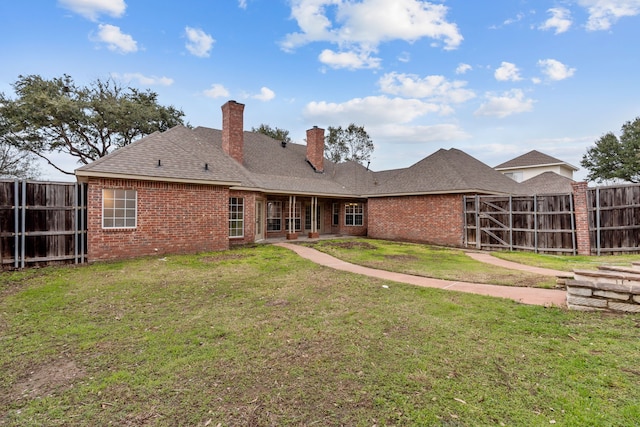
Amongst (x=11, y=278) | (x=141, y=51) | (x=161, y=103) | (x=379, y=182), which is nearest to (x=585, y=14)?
(x=379, y=182)

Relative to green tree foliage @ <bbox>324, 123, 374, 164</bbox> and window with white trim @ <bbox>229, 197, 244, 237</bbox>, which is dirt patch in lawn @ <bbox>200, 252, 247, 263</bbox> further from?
green tree foliage @ <bbox>324, 123, 374, 164</bbox>

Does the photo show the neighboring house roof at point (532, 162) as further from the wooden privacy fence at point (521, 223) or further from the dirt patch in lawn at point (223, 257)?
the dirt patch in lawn at point (223, 257)

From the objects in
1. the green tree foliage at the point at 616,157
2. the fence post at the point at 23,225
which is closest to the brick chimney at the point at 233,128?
the fence post at the point at 23,225

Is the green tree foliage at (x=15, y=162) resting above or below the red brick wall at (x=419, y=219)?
above

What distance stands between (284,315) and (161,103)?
88.4ft

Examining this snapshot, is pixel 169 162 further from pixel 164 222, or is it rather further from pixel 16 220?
pixel 16 220

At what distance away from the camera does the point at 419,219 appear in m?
15.4

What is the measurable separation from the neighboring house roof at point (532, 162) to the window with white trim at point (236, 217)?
26.5 meters

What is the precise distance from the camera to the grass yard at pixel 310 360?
7.73ft

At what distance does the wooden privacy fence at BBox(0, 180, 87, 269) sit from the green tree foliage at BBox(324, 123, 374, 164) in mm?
33717

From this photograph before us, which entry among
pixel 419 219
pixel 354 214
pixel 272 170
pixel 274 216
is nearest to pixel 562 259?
pixel 419 219

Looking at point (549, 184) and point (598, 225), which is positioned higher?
point (549, 184)

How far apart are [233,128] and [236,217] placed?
504 centimetres

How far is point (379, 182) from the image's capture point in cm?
1969
